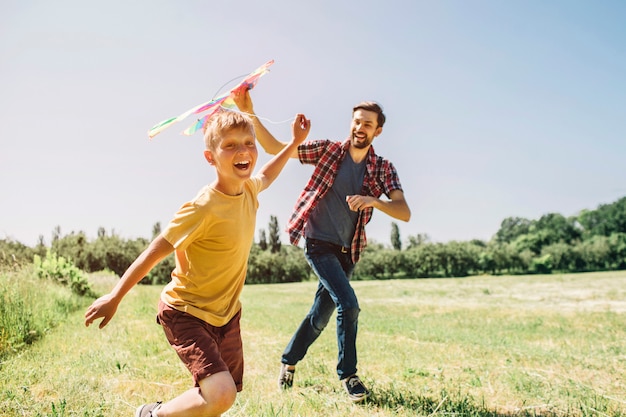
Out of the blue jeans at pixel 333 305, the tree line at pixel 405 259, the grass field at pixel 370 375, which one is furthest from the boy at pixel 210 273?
the tree line at pixel 405 259

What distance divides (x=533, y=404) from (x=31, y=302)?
7506 mm

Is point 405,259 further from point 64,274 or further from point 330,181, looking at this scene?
point 330,181

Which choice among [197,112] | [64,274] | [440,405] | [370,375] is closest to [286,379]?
[370,375]

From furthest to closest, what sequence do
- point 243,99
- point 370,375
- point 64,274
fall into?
point 64,274 < point 370,375 < point 243,99

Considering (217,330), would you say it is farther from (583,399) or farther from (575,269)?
(575,269)

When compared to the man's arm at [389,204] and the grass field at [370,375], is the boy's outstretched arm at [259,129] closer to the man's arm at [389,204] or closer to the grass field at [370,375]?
the man's arm at [389,204]

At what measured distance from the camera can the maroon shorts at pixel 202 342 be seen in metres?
2.69

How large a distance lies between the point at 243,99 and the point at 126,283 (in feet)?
6.77

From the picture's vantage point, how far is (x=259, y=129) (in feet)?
13.8

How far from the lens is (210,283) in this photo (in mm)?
2957

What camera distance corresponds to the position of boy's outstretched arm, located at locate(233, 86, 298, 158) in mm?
4086

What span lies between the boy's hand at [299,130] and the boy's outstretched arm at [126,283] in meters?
1.63

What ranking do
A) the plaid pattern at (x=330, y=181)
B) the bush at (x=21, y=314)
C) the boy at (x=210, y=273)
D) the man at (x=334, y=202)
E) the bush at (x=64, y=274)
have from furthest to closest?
the bush at (x=64, y=274), the bush at (x=21, y=314), the plaid pattern at (x=330, y=181), the man at (x=334, y=202), the boy at (x=210, y=273)

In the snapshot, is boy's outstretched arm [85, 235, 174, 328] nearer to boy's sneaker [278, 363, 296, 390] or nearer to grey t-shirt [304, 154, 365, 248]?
A: grey t-shirt [304, 154, 365, 248]
